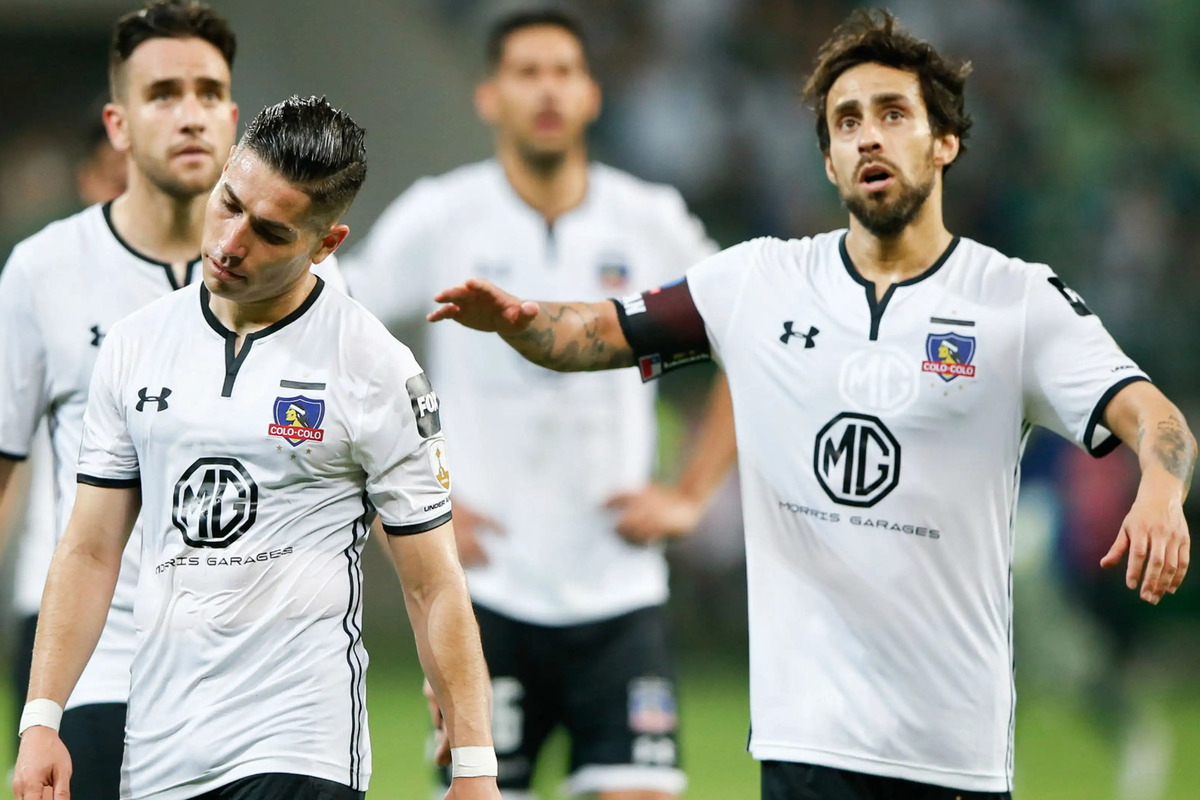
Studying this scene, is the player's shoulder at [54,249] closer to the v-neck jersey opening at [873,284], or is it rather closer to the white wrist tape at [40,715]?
the white wrist tape at [40,715]

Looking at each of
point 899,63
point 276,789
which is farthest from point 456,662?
point 899,63

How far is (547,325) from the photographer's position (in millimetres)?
4703

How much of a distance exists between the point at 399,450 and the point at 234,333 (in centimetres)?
48

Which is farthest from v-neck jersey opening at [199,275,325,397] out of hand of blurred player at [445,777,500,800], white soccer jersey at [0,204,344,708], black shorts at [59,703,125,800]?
black shorts at [59,703,125,800]

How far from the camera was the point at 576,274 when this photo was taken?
22.3 ft

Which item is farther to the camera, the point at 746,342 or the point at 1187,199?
the point at 1187,199

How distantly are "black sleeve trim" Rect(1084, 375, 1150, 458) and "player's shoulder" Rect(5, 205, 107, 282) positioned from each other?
2.94m

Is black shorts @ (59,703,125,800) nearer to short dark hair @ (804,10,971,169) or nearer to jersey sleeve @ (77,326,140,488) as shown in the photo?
jersey sleeve @ (77,326,140,488)

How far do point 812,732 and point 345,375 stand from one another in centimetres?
166

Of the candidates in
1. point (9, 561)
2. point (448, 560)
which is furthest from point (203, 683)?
point (9, 561)

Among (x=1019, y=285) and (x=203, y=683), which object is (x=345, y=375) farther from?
(x=1019, y=285)

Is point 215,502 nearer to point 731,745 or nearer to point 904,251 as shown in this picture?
point 904,251

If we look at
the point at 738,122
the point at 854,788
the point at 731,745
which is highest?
the point at 738,122

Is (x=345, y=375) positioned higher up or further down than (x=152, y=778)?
higher up
